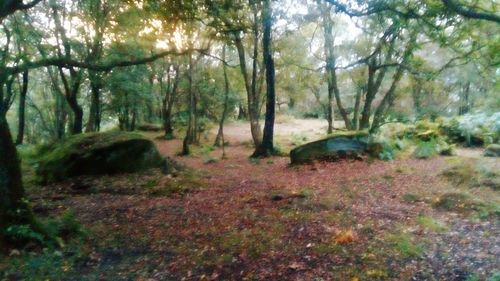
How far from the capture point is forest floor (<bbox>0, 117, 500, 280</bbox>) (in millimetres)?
4953

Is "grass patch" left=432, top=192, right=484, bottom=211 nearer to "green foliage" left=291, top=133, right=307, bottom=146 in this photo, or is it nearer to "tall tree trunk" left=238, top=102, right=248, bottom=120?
"green foliage" left=291, top=133, right=307, bottom=146

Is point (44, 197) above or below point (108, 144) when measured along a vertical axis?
below

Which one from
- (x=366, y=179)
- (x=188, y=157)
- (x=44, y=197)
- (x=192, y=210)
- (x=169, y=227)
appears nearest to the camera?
(x=169, y=227)

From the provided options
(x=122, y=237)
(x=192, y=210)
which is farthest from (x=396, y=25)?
(x=122, y=237)

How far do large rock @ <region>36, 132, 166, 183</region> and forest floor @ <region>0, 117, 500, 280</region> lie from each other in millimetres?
485

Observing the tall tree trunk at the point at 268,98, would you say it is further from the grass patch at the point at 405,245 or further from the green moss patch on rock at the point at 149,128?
the green moss patch on rock at the point at 149,128

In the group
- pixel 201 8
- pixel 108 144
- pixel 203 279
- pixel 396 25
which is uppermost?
pixel 201 8

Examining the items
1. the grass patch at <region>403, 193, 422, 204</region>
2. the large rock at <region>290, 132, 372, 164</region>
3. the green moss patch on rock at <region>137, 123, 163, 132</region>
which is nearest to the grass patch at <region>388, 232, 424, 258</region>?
the grass patch at <region>403, 193, 422, 204</region>

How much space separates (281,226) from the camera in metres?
6.48

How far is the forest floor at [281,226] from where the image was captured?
4.95 meters

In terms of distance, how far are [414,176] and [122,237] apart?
25.5 ft

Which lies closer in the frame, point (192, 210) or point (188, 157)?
point (192, 210)

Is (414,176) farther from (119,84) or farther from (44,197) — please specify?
(119,84)

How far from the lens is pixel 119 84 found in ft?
62.8
